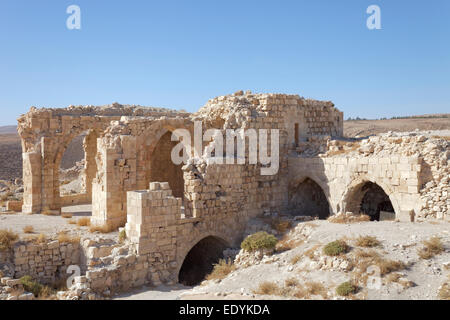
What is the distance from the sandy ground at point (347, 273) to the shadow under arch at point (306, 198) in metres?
3.45

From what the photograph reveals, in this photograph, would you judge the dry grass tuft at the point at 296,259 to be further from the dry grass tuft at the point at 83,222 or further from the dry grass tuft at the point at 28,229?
the dry grass tuft at the point at 28,229

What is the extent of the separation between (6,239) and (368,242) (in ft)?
29.9

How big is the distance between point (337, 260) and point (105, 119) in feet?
41.7

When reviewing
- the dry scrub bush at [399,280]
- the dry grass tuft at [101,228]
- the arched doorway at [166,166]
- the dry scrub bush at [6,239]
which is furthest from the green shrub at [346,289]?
the arched doorway at [166,166]

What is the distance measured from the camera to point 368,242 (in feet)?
30.2

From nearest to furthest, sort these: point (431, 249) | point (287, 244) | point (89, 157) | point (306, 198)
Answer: point (431, 249) → point (287, 244) → point (306, 198) → point (89, 157)

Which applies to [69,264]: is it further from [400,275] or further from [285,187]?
[400,275]

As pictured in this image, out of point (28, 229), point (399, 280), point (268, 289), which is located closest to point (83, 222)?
point (28, 229)

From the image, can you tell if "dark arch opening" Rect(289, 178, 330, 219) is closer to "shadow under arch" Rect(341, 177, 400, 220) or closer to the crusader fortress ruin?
the crusader fortress ruin

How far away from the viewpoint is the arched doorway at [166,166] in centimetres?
1828

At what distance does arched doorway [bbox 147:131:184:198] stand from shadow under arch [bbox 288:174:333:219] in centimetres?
611

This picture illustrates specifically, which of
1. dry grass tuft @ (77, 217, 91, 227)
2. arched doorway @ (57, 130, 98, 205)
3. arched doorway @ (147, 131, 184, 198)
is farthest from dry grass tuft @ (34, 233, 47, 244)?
arched doorway @ (147, 131, 184, 198)

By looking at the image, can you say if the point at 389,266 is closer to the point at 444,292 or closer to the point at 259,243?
the point at 444,292
